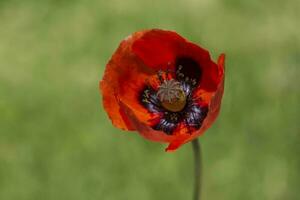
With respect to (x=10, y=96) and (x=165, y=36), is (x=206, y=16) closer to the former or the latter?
A: (x=10, y=96)

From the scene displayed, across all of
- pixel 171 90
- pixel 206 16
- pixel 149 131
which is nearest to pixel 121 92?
pixel 171 90

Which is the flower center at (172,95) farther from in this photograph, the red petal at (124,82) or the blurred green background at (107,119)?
the blurred green background at (107,119)

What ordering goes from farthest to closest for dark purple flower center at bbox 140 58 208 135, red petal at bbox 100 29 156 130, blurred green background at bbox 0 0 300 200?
blurred green background at bbox 0 0 300 200 < dark purple flower center at bbox 140 58 208 135 < red petal at bbox 100 29 156 130

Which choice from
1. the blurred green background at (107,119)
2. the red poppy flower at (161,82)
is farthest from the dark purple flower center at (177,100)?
the blurred green background at (107,119)

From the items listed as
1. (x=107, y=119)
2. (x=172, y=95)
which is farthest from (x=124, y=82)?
(x=107, y=119)

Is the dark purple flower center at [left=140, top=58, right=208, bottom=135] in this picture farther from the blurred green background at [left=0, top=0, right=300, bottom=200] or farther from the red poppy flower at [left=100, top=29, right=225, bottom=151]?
the blurred green background at [left=0, top=0, right=300, bottom=200]

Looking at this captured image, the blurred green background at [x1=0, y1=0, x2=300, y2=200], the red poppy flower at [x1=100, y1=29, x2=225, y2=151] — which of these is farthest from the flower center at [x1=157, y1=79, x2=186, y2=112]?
the blurred green background at [x1=0, y1=0, x2=300, y2=200]
